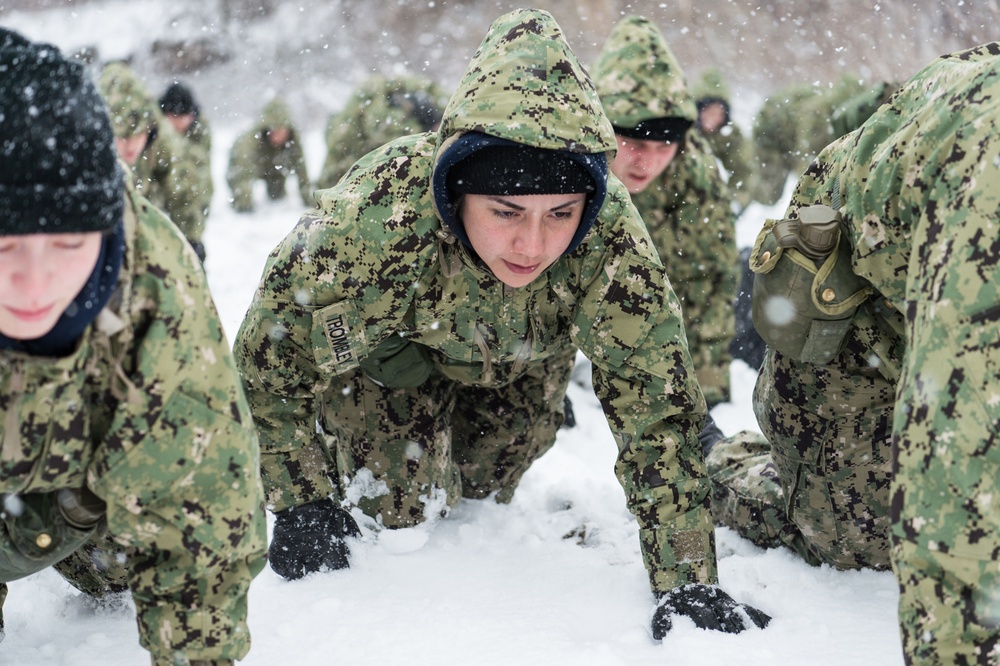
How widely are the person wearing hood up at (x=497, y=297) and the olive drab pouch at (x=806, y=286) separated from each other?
27cm

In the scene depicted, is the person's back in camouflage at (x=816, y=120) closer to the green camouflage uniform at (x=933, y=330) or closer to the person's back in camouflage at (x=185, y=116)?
the person's back in camouflage at (x=185, y=116)

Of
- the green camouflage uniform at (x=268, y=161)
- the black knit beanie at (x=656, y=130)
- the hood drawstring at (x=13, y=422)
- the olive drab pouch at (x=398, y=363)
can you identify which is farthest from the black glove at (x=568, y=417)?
the green camouflage uniform at (x=268, y=161)

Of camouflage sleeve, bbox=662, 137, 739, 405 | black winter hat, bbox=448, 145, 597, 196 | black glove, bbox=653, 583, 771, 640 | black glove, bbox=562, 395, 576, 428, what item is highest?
black winter hat, bbox=448, 145, 597, 196

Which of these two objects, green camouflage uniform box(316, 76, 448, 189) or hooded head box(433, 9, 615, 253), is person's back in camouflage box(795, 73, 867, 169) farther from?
hooded head box(433, 9, 615, 253)

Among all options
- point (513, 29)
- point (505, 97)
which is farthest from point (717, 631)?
point (513, 29)

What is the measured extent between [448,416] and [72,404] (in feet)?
6.41

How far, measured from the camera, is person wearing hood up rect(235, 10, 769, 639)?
262 centimetres

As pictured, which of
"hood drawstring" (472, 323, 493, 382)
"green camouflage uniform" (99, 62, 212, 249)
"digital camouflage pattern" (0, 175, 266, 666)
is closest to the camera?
"digital camouflage pattern" (0, 175, 266, 666)

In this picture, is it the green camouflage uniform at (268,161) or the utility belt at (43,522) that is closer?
the utility belt at (43,522)

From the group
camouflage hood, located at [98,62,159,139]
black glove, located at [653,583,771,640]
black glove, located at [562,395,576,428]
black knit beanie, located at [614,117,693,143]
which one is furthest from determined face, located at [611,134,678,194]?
camouflage hood, located at [98,62,159,139]

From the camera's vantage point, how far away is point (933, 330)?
180cm

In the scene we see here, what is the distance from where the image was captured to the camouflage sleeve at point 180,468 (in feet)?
6.11

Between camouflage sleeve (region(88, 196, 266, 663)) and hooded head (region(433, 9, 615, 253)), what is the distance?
86 centimetres

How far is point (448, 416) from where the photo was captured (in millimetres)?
3719
